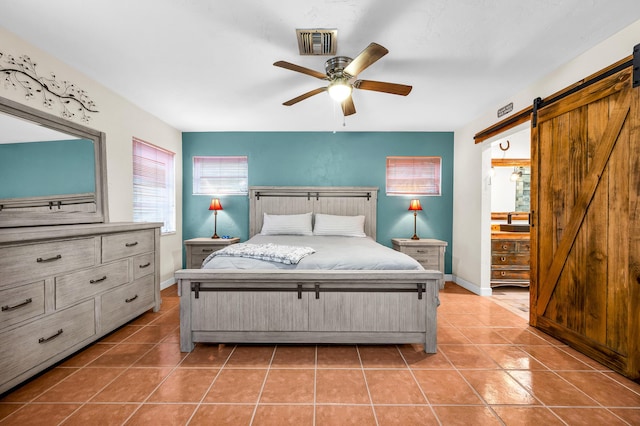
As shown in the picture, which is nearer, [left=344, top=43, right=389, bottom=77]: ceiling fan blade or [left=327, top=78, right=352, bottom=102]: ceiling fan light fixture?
[left=344, top=43, right=389, bottom=77]: ceiling fan blade

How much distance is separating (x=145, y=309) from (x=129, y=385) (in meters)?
1.26

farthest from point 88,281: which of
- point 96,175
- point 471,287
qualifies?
point 471,287

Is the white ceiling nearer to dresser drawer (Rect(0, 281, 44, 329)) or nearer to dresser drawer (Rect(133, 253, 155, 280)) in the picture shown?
dresser drawer (Rect(133, 253, 155, 280))

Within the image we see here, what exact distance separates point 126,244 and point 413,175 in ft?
13.1

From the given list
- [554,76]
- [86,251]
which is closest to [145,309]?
[86,251]

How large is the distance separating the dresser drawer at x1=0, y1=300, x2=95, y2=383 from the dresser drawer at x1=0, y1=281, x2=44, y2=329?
60 mm

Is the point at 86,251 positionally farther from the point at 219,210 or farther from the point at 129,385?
the point at 219,210

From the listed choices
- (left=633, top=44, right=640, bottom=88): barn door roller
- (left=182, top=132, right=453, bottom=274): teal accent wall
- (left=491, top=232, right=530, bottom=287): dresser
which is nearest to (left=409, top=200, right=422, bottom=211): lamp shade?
Answer: (left=182, top=132, right=453, bottom=274): teal accent wall

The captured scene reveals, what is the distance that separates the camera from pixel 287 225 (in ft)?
13.4

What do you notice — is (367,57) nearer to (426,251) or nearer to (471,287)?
(426,251)

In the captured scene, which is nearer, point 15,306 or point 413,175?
point 15,306

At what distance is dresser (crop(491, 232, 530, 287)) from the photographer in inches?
159

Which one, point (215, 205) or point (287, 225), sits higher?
point (215, 205)

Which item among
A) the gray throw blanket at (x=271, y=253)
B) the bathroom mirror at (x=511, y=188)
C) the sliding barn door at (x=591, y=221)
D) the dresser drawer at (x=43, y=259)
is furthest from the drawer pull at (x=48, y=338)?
the bathroom mirror at (x=511, y=188)
